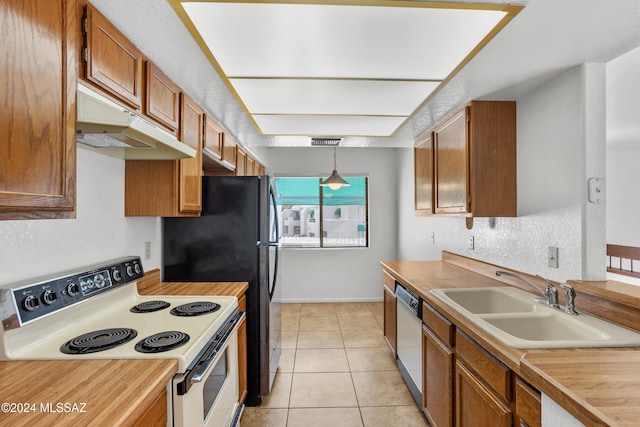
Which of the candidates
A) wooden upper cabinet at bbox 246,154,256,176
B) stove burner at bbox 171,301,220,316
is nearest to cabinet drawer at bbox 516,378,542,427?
stove burner at bbox 171,301,220,316

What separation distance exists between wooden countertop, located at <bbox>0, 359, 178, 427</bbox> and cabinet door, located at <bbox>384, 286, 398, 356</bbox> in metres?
2.16

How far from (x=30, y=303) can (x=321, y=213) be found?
4061mm

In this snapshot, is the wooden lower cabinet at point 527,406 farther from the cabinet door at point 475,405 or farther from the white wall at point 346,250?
the white wall at point 346,250

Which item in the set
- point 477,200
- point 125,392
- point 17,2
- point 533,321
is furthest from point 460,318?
point 17,2

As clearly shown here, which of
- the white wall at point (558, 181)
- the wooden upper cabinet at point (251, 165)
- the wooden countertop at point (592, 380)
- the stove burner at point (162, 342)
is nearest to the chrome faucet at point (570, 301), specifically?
the white wall at point (558, 181)

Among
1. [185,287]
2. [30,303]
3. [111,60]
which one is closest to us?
[30,303]

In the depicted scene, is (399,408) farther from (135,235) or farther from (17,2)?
(17,2)

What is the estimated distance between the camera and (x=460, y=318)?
5.07 ft

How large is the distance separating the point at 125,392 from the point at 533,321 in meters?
1.79

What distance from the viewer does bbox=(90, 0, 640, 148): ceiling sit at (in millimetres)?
1248

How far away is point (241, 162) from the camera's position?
11.1 ft

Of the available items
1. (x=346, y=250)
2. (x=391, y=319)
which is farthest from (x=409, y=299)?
(x=346, y=250)

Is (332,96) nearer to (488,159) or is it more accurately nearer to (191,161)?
(191,161)

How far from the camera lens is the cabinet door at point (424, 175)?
9.47ft
